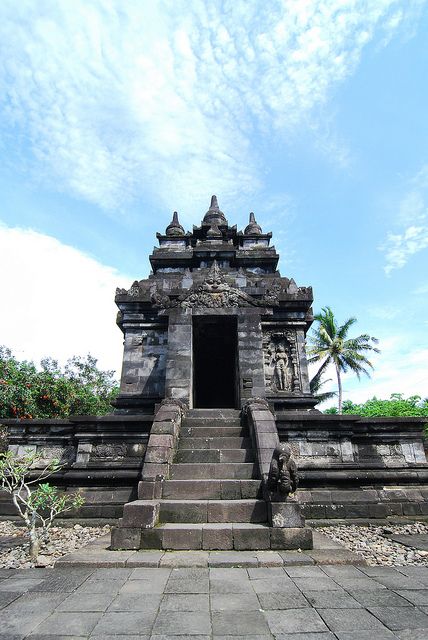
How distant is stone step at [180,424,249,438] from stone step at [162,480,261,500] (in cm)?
161

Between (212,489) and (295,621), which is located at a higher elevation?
(212,489)

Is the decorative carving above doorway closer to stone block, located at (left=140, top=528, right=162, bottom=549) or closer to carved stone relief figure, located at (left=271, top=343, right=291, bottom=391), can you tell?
carved stone relief figure, located at (left=271, top=343, right=291, bottom=391)

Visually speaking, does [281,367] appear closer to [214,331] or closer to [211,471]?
[214,331]

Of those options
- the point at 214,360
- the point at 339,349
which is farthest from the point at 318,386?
the point at 214,360

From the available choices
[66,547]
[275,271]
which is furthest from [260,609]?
[275,271]

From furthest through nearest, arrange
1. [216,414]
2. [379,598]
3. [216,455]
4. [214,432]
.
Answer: [216,414], [214,432], [216,455], [379,598]

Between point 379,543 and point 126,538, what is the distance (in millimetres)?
3821

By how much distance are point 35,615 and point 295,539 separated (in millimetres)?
3203

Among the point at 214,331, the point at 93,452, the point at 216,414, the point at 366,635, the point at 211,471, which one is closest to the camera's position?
the point at 366,635

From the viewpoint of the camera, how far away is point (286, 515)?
5.04 meters

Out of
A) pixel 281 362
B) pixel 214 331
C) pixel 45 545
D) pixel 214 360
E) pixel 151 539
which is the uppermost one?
pixel 214 331

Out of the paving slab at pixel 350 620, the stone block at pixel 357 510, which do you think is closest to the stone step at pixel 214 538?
the paving slab at pixel 350 620

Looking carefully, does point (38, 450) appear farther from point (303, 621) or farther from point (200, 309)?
point (303, 621)

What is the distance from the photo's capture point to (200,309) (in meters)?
10.2
